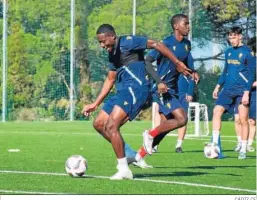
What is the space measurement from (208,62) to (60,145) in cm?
2106

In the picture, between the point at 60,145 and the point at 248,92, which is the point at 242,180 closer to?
the point at 248,92

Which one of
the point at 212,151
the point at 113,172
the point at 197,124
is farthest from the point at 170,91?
the point at 197,124

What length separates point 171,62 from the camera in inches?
492

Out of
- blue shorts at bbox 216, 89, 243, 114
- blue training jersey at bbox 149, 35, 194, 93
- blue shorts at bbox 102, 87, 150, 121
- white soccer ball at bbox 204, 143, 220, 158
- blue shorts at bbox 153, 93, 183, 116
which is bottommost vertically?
white soccer ball at bbox 204, 143, 220, 158

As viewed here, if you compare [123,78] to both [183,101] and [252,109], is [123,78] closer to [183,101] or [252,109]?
[183,101]

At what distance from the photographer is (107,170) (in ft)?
37.0

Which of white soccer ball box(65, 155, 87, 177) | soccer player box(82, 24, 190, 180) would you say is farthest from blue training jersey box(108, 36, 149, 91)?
white soccer ball box(65, 155, 87, 177)

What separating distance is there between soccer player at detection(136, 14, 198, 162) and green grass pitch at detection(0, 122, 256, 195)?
428mm

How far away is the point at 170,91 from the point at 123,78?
51.8 inches

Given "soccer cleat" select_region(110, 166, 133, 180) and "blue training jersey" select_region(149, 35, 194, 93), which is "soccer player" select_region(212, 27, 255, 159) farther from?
"soccer cleat" select_region(110, 166, 133, 180)

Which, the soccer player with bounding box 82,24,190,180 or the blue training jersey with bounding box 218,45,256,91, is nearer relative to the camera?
the soccer player with bounding box 82,24,190,180

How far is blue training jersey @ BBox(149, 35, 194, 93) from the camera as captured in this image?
12.3 meters

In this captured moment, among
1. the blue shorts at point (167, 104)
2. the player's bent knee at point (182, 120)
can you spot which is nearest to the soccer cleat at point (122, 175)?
the player's bent knee at point (182, 120)

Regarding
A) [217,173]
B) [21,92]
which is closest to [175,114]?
A: [217,173]
